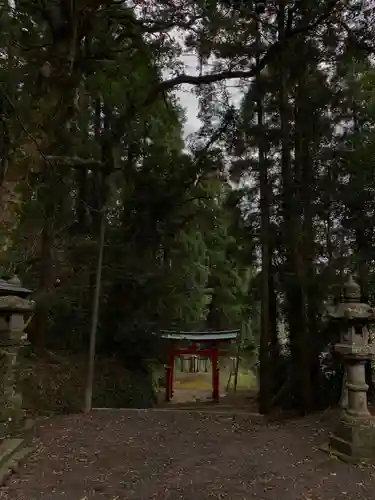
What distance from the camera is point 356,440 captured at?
3.33 meters

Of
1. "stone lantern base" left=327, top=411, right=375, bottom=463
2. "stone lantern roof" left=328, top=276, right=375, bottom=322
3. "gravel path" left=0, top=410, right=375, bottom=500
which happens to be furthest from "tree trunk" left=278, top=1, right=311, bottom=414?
"stone lantern base" left=327, top=411, right=375, bottom=463

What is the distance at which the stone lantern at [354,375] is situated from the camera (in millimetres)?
3377

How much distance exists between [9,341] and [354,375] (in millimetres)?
3016

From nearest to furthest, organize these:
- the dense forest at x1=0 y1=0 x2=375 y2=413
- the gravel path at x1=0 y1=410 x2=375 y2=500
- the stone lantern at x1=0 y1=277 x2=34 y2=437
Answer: the gravel path at x1=0 y1=410 x2=375 y2=500 < the stone lantern at x1=0 y1=277 x2=34 y2=437 < the dense forest at x1=0 y1=0 x2=375 y2=413

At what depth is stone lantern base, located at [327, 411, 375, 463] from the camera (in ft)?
10.8

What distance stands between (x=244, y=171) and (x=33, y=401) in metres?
3.97

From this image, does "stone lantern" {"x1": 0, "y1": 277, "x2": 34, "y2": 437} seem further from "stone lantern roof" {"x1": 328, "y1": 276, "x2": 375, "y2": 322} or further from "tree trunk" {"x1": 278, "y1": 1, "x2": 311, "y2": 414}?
"tree trunk" {"x1": 278, "y1": 1, "x2": 311, "y2": 414}

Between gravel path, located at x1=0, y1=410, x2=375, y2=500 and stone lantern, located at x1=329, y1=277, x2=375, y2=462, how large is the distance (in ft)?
0.68

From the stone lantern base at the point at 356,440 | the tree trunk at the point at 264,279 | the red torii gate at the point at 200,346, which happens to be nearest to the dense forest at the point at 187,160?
the tree trunk at the point at 264,279

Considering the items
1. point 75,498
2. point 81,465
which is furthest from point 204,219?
point 75,498

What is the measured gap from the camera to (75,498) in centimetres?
278

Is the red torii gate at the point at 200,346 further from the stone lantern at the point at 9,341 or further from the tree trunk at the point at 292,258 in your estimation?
the stone lantern at the point at 9,341

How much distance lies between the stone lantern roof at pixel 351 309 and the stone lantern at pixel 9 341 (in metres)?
2.80

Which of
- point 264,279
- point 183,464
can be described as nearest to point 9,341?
point 183,464
